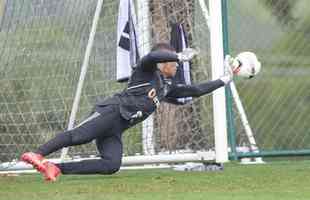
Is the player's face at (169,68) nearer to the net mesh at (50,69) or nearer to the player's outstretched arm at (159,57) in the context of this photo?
the player's outstretched arm at (159,57)

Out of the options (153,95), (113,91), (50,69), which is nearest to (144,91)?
(153,95)

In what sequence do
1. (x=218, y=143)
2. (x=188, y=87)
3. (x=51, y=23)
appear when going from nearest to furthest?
(x=188, y=87), (x=218, y=143), (x=51, y=23)

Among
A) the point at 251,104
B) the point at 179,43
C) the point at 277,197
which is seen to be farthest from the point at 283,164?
the point at 277,197

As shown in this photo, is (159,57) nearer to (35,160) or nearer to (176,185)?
(176,185)

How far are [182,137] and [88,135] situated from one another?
→ 91.0 inches

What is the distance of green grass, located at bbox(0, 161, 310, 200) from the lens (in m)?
7.04

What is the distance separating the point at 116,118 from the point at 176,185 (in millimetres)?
780

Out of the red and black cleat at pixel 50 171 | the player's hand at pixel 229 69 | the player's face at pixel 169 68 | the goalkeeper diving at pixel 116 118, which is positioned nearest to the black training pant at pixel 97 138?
the goalkeeper diving at pixel 116 118

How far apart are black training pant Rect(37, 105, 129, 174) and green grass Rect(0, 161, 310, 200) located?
179 millimetres

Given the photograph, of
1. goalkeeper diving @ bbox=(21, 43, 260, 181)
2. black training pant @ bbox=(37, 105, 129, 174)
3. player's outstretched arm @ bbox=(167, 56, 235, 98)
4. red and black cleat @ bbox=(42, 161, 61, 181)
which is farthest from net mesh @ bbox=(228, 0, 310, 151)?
red and black cleat @ bbox=(42, 161, 61, 181)

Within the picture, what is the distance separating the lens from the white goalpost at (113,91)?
9.38 meters

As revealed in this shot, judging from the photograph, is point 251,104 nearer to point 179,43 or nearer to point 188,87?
point 179,43

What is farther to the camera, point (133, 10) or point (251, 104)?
point (251, 104)

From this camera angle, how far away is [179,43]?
9.46 meters
